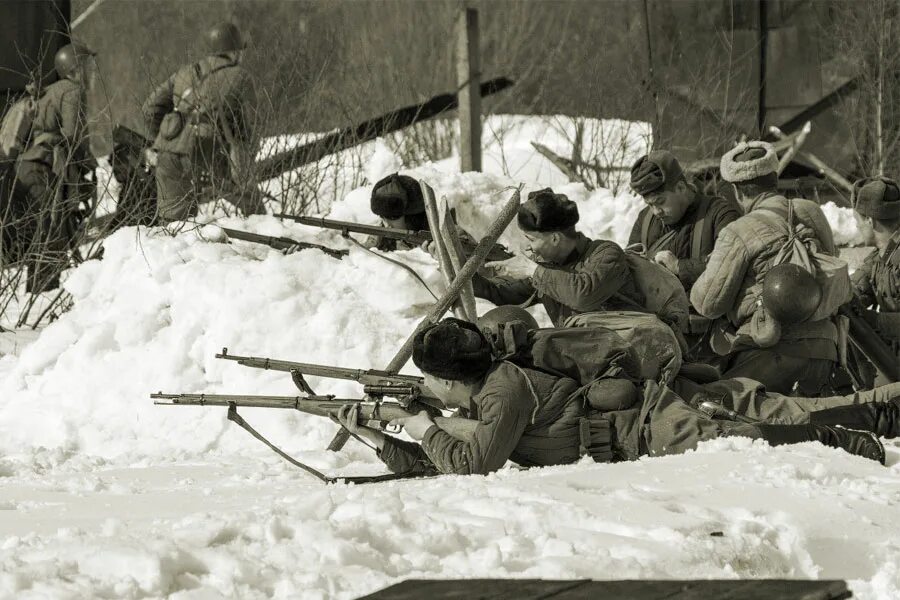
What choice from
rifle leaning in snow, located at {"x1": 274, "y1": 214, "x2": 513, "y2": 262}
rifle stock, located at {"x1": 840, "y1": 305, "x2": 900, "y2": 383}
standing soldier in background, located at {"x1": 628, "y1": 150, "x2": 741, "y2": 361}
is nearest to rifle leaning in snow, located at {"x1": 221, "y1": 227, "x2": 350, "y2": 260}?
rifle leaning in snow, located at {"x1": 274, "y1": 214, "x2": 513, "y2": 262}

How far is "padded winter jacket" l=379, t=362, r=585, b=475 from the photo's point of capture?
5410mm

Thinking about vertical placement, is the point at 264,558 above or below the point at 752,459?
above

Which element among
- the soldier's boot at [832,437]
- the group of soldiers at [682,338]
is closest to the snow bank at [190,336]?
the group of soldiers at [682,338]

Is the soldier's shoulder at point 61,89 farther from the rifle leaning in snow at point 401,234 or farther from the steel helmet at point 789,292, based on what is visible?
the steel helmet at point 789,292

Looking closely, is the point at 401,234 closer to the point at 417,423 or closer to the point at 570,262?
the point at 570,262

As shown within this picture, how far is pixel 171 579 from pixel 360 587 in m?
0.46

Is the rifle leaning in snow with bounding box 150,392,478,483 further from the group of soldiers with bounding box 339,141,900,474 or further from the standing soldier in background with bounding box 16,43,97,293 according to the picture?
the standing soldier in background with bounding box 16,43,97,293

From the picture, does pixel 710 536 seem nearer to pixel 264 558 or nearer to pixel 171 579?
pixel 264 558

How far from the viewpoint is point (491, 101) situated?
67.5ft

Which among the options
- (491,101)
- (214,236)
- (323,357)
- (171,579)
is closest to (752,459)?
(171,579)

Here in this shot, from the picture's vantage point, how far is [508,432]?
5.44 metres

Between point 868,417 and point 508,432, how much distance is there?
1966 mm

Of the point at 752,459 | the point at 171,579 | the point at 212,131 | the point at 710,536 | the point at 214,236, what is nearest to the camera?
the point at 171,579

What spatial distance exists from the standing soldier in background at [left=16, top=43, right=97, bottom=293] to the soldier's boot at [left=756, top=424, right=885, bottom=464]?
616 cm
